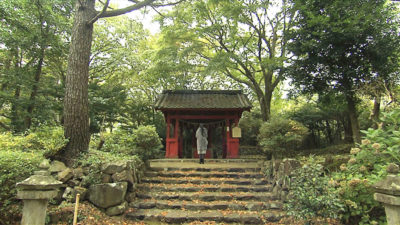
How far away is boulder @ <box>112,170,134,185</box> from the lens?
489cm

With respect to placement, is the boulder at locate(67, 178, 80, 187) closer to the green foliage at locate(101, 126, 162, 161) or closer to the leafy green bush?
the green foliage at locate(101, 126, 162, 161)

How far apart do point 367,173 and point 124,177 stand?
509 cm

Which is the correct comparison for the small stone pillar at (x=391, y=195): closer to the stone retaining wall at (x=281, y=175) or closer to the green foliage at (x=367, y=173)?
the green foliage at (x=367, y=173)

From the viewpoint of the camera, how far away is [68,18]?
9828mm

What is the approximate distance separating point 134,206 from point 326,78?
8.41 m

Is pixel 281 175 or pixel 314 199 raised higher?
pixel 281 175

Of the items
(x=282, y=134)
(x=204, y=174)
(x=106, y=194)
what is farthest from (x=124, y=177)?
(x=282, y=134)

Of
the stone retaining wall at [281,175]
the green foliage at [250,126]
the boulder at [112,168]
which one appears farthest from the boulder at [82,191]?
the green foliage at [250,126]

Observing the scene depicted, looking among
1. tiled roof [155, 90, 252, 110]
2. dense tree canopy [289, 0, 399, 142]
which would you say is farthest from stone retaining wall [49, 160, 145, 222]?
dense tree canopy [289, 0, 399, 142]

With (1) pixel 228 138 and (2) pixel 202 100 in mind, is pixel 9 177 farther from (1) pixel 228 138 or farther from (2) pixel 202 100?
(2) pixel 202 100

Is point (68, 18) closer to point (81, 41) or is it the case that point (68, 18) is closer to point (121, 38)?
point (121, 38)

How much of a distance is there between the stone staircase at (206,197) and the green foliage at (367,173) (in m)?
1.44

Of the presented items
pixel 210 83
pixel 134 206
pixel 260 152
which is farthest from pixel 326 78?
pixel 210 83

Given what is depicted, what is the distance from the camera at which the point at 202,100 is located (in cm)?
1130
